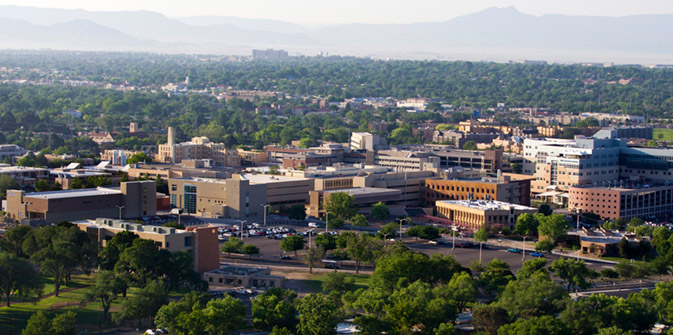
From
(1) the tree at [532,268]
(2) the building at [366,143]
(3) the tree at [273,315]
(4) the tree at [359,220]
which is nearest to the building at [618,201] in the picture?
(4) the tree at [359,220]

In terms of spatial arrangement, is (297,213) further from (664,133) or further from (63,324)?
(664,133)

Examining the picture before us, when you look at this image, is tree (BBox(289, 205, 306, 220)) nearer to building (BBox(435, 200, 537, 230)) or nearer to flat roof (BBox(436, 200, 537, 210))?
building (BBox(435, 200, 537, 230))

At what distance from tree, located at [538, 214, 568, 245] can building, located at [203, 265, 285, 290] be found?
1120 centimetres

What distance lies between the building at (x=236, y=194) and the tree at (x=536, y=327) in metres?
18.9

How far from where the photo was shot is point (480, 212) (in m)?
40.8

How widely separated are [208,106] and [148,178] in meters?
63.4

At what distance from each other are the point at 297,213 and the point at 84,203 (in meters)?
7.18

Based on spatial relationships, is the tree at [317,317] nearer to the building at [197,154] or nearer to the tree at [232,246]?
the tree at [232,246]

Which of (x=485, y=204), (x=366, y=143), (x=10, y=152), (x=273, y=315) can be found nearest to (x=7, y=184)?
(x=485, y=204)

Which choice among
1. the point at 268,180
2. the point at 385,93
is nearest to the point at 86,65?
the point at 385,93

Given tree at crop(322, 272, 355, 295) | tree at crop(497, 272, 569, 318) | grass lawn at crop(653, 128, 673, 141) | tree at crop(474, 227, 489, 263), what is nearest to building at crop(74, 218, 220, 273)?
tree at crop(322, 272, 355, 295)

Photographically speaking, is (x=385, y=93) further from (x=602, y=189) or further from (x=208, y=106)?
(x=602, y=189)

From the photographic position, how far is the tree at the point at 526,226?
3925 cm

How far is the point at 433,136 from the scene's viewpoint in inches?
3100
